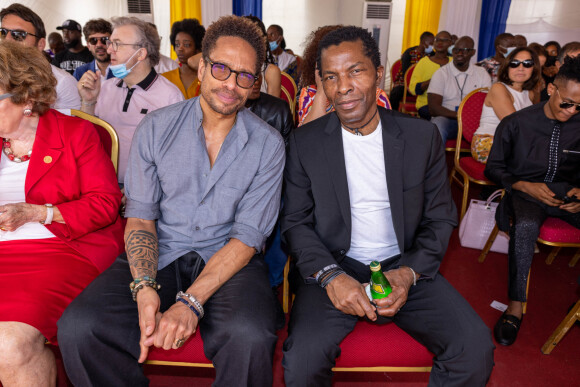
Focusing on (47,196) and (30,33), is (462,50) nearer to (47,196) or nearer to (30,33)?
(30,33)

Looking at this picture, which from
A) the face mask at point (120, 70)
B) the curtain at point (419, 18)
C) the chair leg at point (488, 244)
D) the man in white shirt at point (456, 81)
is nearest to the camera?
the face mask at point (120, 70)

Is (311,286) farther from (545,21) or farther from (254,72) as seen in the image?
(545,21)

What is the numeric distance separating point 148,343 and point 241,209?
652mm

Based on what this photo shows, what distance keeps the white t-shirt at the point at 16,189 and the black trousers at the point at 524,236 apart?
2519 millimetres

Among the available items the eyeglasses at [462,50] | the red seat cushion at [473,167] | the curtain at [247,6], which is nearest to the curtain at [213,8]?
the curtain at [247,6]

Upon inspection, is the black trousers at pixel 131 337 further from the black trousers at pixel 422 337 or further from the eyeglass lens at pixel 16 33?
the eyeglass lens at pixel 16 33

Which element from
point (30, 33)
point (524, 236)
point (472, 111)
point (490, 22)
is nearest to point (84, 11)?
point (30, 33)

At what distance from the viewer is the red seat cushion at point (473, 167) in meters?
3.55

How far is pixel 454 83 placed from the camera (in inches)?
205

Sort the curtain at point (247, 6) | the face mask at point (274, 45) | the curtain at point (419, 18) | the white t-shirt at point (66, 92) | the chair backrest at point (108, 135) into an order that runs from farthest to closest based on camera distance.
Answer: the curtain at point (419, 18) < the curtain at point (247, 6) < the face mask at point (274, 45) < the white t-shirt at point (66, 92) < the chair backrest at point (108, 135)

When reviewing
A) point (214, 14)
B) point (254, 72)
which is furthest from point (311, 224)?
point (214, 14)

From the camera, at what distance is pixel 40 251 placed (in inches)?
69.2

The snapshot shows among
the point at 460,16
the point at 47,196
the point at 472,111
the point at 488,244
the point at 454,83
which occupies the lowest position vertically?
the point at 488,244

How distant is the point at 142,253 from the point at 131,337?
0.33 m
